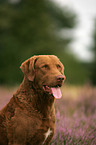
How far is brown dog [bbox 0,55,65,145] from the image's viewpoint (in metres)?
3.37

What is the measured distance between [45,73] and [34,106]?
483 mm

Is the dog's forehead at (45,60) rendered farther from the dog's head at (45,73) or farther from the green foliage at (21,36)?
the green foliage at (21,36)

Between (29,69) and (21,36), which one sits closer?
(29,69)

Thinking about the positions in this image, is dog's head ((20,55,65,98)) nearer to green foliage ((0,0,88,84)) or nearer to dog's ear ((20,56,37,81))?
dog's ear ((20,56,37,81))

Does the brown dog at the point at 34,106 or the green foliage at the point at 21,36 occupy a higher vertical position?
the green foliage at the point at 21,36

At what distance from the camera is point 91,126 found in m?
5.40

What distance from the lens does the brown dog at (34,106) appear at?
11.1ft

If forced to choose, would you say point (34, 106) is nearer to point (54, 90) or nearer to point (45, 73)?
point (54, 90)

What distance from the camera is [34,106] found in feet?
11.6

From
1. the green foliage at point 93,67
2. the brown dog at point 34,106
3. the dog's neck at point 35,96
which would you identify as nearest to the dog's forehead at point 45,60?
the brown dog at point 34,106

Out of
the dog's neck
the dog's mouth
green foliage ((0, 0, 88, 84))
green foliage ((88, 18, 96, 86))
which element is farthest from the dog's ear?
green foliage ((88, 18, 96, 86))

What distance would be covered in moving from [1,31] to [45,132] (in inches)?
632

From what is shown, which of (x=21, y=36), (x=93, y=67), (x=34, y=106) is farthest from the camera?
(x=93, y=67)

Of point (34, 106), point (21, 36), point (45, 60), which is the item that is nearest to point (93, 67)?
point (21, 36)
